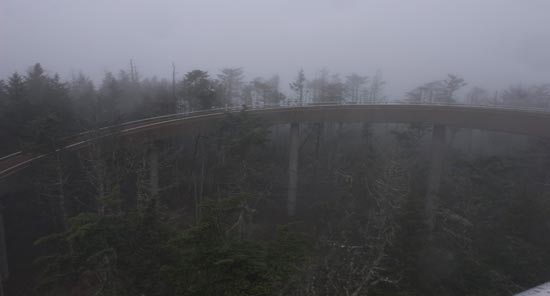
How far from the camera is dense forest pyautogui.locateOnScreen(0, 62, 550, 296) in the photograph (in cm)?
614

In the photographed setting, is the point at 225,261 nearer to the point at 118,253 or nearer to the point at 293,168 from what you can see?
the point at 118,253

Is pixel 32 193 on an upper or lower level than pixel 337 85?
lower

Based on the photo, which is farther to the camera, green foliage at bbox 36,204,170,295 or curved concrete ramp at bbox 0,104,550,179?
curved concrete ramp at bbox 0,104,550,179

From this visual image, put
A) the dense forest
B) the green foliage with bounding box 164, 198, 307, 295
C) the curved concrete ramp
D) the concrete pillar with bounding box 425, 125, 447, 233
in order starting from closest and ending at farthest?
the green foliage with bounding box 164, 198, 307, 295
the dense forest
the curved concrete ramp
the concrete pillar with bounding box 425, 125, 447, 233

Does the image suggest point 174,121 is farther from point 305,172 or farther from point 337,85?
point 337,85

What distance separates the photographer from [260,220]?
18.5m

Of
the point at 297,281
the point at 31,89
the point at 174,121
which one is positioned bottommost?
the point at 297,281

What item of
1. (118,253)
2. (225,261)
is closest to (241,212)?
(118,253)

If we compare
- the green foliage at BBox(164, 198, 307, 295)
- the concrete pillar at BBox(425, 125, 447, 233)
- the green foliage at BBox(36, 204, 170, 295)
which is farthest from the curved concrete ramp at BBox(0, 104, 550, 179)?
the green foliage at BBox(164, 198, 307, 295)

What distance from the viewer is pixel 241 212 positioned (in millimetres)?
8547

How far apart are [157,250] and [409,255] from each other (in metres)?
7.27

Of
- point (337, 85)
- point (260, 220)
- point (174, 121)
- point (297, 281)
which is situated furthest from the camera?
point (337, 85)

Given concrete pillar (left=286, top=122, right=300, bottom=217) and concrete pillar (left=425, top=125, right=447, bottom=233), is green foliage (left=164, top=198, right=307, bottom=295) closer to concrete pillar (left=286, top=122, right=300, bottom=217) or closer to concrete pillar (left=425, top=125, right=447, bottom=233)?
concrete pillar (left=286, top=122, right=300, bottom=217)

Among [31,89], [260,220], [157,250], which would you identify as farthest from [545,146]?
[31,89]
